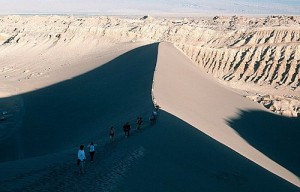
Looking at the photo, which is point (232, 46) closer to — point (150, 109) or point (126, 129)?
point (150, 109)

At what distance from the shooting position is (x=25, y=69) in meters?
49.6

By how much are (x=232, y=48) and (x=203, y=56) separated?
4391 millimetres

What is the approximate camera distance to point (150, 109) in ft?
67.0

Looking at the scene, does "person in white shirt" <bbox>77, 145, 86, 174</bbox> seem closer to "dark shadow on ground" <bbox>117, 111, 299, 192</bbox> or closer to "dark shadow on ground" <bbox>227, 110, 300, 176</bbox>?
"dark shadow on ground" <bbox>117, 111, 299, 192</bbox>

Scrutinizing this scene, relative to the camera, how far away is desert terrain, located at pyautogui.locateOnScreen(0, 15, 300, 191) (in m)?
13.1

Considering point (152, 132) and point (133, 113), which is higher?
point (152, 132)

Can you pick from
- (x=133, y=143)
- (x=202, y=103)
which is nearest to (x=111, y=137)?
(x=133, y=143)

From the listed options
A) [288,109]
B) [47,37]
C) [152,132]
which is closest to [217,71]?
[288,109]

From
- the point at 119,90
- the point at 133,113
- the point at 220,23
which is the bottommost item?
the point at 220,23

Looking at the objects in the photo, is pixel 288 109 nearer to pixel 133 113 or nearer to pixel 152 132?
pixel 133 113

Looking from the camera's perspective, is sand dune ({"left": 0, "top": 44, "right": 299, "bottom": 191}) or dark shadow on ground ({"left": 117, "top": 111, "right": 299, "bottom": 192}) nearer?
dark shadow on ground ({"left": 117, "top": 111, "right": 299, "bottom": 192})

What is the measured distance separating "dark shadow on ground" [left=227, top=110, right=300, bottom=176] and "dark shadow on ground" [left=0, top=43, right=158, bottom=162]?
227 inches

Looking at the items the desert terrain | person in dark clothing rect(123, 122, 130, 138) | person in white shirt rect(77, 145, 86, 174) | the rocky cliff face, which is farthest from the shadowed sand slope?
person in white shirt rect(77, 145, 86, 174)

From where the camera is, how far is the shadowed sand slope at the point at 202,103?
1980 centimetres
